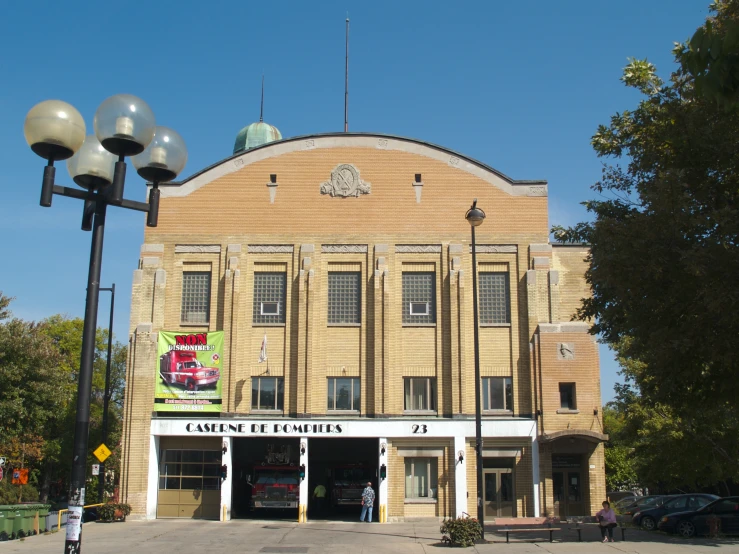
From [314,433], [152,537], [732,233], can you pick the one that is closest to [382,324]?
[314,433]

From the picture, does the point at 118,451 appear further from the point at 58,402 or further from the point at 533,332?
the point at 533,332

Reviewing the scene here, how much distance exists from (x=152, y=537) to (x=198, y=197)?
53.0 ft

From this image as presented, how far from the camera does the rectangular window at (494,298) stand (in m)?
34.3

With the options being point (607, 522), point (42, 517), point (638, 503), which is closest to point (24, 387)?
point (42, 517)

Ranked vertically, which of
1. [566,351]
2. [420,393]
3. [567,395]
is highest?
[566,351]

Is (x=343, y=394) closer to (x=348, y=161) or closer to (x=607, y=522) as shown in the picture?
(x=348, y=161)

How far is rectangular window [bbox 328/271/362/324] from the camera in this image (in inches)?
1357

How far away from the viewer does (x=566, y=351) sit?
3294 cm

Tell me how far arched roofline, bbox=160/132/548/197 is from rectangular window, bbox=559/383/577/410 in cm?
921

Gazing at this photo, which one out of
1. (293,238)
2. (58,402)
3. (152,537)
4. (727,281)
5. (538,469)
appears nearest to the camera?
(727,281)

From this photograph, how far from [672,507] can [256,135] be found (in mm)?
54610

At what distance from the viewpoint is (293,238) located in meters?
35.0

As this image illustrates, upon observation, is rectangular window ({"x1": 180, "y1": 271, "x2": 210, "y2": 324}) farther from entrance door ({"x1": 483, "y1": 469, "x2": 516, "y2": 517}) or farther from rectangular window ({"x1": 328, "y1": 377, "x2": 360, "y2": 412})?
entrance door ({"x1": 483, "y1": 469, "x2": 516, "y2": 517})

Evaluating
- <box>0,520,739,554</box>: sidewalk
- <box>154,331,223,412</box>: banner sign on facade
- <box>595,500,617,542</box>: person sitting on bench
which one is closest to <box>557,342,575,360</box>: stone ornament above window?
<box>0,520,739,554</box>: sidewalk
